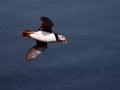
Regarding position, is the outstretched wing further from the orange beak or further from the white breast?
the white breast

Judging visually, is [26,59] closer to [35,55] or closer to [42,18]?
[35,55]

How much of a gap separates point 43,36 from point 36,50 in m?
1.84

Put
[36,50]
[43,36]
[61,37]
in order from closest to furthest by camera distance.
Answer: [43,36] → [61,37] → [36,50]

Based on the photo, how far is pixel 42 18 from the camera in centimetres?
2308

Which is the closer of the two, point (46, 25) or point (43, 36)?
point (43, 36)

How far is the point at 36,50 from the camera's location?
25266mm

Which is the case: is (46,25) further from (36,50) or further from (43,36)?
(36,50)

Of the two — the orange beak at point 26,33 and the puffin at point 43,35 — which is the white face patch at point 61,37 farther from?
the orange beak at point 26,33

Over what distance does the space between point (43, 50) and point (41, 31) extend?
6.21 feet

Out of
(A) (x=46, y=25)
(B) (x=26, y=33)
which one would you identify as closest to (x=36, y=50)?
(B) (x=26, y=33)

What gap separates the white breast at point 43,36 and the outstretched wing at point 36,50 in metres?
1.49

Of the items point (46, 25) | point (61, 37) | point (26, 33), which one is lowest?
point (61, 37)

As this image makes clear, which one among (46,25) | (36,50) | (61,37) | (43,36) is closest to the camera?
(43,36)

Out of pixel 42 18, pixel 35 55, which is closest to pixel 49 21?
pixel 42 18
